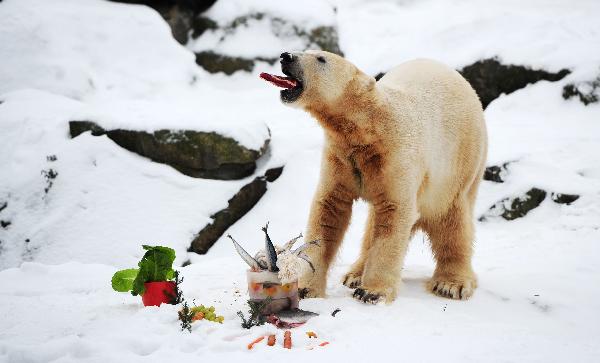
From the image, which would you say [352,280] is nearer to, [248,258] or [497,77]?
[248,258]

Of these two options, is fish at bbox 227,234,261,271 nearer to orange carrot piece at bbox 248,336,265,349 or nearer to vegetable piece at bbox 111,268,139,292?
orange carrot piece at bbox 248,336,265,349

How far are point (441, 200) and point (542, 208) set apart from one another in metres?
2.17

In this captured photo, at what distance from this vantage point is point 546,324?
3006mm

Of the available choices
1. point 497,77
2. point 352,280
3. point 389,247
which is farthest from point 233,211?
point 497,77

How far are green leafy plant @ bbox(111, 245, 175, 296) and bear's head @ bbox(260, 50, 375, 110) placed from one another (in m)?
1.09

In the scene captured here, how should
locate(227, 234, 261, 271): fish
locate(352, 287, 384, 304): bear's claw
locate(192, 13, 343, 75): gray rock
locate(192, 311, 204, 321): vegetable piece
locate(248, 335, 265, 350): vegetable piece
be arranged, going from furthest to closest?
1. locate(192, 13, 343, 75): gray rock
2. locate(352, 287, 384, 304): bear's claw
3. locate(227, 234, 261, 271): fish
4. locate(192, 311, 204, 321): vegetable piece
5. locate(248, 335, 265, 350): vegetable piece

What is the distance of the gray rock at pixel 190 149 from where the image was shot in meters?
6.15

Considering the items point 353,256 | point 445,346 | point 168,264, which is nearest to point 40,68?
point 353,256

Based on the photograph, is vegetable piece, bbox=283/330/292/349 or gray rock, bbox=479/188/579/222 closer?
vegetable piece, bbox=283/330/292/349

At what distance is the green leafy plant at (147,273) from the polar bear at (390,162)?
2.76 feet

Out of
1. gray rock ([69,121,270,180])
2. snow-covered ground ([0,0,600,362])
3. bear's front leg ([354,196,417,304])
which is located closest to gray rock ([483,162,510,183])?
snow-covered ground ([0,0,600,362])

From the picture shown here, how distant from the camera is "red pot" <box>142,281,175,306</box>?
290 cm

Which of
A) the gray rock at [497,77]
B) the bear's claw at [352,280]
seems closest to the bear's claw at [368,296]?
the bear's claw at [352,280]

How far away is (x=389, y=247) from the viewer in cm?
321
